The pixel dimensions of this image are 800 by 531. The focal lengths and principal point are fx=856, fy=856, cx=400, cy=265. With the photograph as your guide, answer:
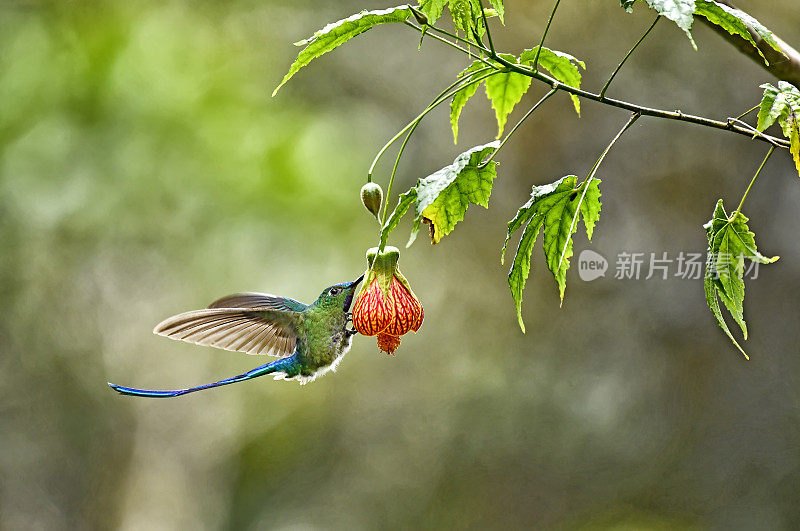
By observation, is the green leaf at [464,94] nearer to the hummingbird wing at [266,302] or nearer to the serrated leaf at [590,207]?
the serrated leaf at [590,207]

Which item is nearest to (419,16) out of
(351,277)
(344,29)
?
(344,29)

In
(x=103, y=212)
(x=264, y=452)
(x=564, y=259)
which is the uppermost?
(x=103, y=212)

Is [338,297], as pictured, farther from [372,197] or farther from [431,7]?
[431,7]

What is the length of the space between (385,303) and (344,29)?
31 centimetres

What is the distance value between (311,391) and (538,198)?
2.76 m

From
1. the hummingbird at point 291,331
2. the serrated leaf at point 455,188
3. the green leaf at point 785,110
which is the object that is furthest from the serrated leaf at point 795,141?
the hummingbird at point 291,331

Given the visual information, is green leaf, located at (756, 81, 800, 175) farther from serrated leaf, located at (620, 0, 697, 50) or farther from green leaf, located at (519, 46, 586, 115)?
green leaf, located at (519, 46, 586, 115)

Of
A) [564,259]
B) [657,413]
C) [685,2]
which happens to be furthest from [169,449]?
[685,2]

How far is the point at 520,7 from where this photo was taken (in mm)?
2988

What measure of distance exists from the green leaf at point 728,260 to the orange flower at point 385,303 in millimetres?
305

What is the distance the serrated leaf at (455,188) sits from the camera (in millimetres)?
751

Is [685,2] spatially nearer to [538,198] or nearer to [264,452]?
[538,198]

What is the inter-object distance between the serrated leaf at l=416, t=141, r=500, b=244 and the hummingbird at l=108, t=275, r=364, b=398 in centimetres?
34

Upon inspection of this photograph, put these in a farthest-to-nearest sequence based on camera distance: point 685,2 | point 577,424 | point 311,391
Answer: point 311,391
point 577,424
point 685,2
